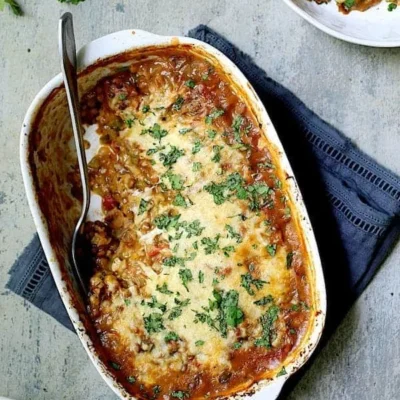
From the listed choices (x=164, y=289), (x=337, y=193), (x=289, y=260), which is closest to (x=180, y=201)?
(x=164, y=289)

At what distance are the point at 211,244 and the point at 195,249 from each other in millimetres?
59

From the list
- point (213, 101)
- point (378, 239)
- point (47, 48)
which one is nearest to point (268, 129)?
point (213, 101)

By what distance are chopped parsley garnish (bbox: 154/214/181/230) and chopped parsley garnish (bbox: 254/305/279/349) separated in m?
0.43

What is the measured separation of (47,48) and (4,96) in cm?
25

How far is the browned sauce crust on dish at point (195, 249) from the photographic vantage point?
2.45 metres

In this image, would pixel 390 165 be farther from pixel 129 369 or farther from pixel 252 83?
pixel 129 369

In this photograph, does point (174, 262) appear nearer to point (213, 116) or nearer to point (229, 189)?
point (229, 189)

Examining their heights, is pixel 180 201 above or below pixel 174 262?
above

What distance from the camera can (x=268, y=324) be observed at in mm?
2484

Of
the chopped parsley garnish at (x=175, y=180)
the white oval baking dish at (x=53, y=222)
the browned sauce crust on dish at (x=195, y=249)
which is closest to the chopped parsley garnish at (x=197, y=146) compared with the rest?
the browned sauce crust on dish at (x=195, y=249)

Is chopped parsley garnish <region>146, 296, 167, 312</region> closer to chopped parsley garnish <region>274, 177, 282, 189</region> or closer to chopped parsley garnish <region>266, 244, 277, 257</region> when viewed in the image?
chopped parsley garnish <region>266, 244, 277, 257</region>

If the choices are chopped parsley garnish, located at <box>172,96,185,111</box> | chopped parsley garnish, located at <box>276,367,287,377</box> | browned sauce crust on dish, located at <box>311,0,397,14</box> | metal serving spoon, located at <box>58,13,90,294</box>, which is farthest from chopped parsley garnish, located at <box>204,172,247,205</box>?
browned sauce crust on dish, located at <box>311,0,397,14</box>

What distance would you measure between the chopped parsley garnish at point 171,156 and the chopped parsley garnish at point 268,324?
1.97ft

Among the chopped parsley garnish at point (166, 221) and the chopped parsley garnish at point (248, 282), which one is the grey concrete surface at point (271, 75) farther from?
the chopped parsley garnish at point (166, 221)
